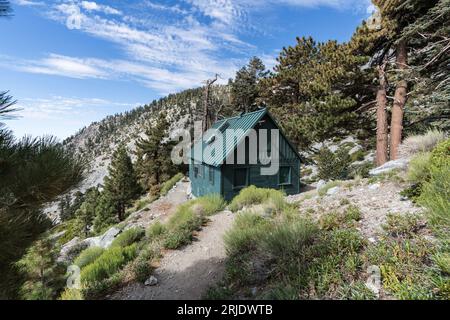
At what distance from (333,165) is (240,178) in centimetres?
708

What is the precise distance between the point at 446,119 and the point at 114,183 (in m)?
31.8

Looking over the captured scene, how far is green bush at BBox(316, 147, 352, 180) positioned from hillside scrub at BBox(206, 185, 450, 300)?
453 inches

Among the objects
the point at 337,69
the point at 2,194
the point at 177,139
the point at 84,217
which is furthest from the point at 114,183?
the point at 2,194

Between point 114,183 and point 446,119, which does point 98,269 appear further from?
point 114,183

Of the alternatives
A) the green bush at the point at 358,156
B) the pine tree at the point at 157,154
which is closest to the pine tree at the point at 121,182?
the pine tree at the point at 157,154

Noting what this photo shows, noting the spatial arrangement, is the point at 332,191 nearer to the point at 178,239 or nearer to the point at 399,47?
the point at 178,239

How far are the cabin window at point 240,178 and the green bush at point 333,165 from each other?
5.91 metres

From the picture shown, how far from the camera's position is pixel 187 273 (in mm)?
5758

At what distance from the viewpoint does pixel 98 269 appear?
6172 millimetres

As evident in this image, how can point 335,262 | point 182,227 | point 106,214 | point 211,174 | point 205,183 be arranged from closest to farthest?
point 335,262, point 182,227, point 211,174, point 205,183, point 106,214

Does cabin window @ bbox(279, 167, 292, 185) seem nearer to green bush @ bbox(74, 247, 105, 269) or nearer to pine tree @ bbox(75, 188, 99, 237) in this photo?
green bush @ bbox(74, 247, 105, 269)

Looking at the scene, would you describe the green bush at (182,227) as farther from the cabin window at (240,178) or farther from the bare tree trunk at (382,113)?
the bare tree trunk at (382,113)

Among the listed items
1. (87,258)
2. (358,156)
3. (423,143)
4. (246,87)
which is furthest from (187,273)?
(246,87)

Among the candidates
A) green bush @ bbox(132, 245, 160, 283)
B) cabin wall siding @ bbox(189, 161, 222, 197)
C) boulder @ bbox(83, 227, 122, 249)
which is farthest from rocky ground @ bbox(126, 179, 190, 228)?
green bush @ bbox(132, 245, 160, 283)
